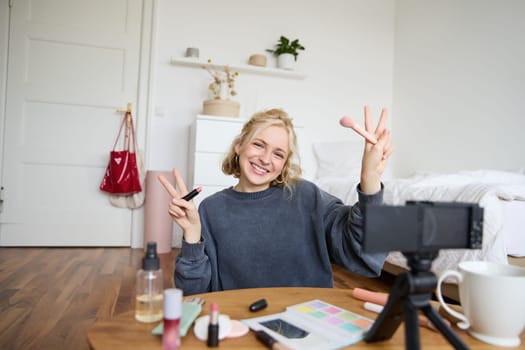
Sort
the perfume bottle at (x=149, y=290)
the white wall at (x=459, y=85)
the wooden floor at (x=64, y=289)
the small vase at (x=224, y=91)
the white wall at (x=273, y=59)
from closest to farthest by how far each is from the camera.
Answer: the perfume bottle at (x=149, y=290) < the wooden floor at (x=64, y=289) < the white wall at (x=459, y=85) < the white wall at (x=273, y=59) < the small vase at (x=224, y=91)

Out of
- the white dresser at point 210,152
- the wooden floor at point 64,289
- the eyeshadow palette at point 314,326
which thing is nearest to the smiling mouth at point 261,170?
the eyeshadow palette at point 314,326

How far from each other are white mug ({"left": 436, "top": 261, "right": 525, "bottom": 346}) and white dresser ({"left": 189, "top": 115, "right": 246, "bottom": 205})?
2.56 meters

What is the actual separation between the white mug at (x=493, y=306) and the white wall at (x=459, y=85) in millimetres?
2572

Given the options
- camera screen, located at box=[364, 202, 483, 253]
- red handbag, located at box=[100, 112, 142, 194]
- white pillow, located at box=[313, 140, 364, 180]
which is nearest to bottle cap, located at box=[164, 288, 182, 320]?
camera screen, located at box=[364, 202, 483, 253]

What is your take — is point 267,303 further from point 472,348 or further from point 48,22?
point 48,22

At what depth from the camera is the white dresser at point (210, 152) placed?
10.2ft

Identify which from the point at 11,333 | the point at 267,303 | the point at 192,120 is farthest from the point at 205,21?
the point at 267,303

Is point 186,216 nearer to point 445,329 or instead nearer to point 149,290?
point 149,290

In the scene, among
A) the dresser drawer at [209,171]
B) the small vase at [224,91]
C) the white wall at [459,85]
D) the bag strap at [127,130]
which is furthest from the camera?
the small vase at [224,91]

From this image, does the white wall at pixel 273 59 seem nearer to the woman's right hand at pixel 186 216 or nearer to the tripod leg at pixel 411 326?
the woman's right hand at pixel 186 216

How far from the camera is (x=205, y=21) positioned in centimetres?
360

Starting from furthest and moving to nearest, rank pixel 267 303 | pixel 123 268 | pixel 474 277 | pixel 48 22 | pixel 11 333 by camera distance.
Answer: pixel 48 22, pixel 123 268, pixel 11 333, pixel 267 303, pixel 474 277

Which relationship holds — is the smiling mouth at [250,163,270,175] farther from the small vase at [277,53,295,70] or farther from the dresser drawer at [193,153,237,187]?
the small vase at [277,53,295,70]

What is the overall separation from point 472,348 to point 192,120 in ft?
10.7
